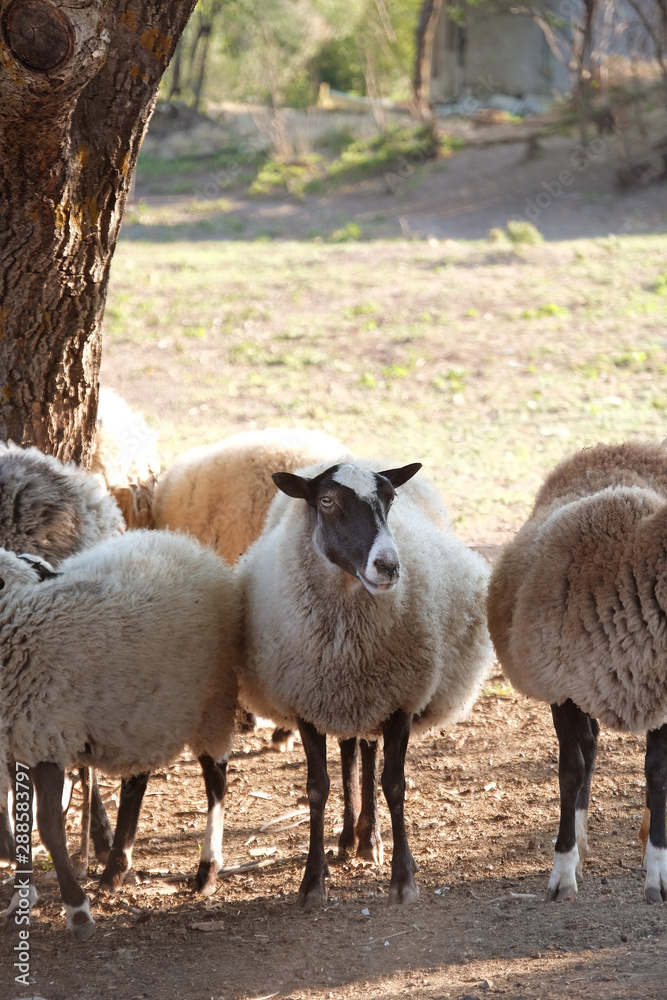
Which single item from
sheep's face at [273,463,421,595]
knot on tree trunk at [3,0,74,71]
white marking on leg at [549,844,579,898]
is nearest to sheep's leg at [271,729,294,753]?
sheep's face at [273,463,421,595]

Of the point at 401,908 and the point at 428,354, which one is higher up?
the point at 428,354

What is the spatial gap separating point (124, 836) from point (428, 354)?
7987mm

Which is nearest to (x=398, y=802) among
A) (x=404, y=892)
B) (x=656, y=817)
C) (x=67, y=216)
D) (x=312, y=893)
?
(x=404, y=892)

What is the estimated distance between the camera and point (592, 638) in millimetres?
3695

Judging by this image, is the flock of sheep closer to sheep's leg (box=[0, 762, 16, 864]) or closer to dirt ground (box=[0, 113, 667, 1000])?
sheep's leg (box=[0, 762, 16, 864])

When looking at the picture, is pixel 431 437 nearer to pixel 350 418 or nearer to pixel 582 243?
pixel 350 418

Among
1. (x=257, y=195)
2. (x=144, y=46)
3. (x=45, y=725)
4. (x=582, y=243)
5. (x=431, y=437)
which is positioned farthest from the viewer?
(x=257, y=195)

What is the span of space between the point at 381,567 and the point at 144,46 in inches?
103

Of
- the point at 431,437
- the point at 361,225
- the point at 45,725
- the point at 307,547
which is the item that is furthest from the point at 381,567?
the point at 361,225

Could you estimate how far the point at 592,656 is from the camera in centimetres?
368

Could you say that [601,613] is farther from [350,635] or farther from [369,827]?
[369,827]

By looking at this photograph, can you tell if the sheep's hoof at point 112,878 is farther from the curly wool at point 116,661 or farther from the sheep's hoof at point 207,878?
the curly wool at point 116,661

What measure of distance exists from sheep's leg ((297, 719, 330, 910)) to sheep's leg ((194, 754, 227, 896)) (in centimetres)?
38

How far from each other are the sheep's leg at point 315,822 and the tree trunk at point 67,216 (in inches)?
79.6
